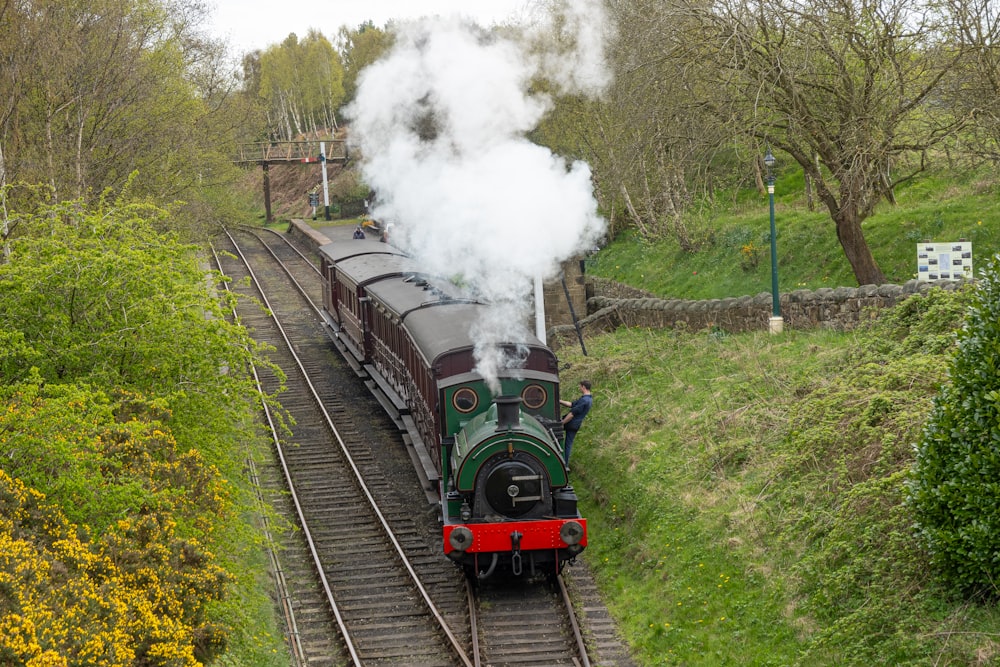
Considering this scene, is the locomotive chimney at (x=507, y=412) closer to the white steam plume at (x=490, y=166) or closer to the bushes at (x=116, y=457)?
the white steam plume at (x=490, y=166)

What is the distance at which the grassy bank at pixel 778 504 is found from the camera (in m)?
10.2

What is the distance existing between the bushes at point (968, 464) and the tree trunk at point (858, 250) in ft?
35.0

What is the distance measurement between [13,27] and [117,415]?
10.2m

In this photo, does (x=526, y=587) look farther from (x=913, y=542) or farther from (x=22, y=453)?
(x=22, y=453)

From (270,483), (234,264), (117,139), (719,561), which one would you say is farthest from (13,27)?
(234,264)

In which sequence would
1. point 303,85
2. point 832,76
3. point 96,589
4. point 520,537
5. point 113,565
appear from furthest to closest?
point 303,85, point 832,76, point 520,537, point 113,565, point 96,589

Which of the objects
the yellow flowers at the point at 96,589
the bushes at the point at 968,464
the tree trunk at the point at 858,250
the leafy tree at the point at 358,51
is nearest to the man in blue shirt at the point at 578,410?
the bushes at the point at 968,464

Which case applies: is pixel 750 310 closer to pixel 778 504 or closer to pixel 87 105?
pixel 778 504

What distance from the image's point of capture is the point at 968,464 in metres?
9.26

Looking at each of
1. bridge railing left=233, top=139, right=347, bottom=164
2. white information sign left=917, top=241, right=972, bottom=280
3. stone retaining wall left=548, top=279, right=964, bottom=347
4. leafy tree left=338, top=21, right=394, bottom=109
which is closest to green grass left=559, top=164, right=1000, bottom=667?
stone retaining wall left=548, top=279, right=964, bottom=347

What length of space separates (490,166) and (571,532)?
7200 millimetres

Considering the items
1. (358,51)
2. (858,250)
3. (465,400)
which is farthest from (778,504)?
(358,51)

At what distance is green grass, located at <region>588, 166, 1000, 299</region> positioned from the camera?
21219 mm

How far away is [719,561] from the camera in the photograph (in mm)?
12719
